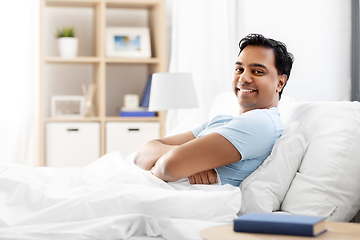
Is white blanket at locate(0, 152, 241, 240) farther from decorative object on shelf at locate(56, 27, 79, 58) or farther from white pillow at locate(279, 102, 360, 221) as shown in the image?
decorative object on shelf at locate(56, 27, 79, 58)

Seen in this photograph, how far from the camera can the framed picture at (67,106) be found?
3816 millimetres

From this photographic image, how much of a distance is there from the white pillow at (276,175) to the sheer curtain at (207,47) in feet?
5.79

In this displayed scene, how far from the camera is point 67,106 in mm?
3898

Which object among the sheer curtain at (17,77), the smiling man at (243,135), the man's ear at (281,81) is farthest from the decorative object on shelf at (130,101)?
the man's ear at (281,81)

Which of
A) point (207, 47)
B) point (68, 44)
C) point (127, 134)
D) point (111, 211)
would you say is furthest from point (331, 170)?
point (68, 44)

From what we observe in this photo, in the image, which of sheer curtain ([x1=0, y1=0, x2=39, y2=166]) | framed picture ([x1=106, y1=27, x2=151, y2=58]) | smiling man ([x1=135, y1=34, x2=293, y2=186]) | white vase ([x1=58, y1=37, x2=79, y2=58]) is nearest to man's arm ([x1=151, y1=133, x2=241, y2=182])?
smiling man ([x1=135, y1=34, x2=293, y2=186])

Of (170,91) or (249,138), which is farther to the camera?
(170,91)

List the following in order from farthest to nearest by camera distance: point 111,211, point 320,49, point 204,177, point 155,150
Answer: point 320,49, point 155,150, point 204,177, point 111,211

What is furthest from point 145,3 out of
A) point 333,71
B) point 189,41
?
point 333,71

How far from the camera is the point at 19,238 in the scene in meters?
1.22

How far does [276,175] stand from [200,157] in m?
0.28

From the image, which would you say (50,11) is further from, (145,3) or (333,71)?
(333,71)

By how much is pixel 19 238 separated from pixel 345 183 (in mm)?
988

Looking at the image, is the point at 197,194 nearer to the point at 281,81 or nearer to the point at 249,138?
the point at 249,138
